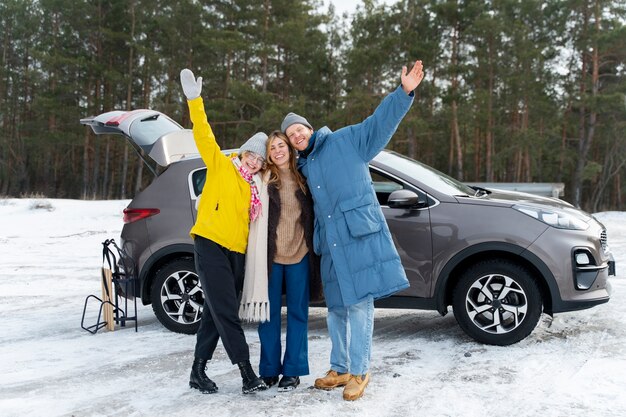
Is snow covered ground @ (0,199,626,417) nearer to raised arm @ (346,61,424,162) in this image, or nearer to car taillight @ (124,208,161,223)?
car taillight @ (124,208,161,223)

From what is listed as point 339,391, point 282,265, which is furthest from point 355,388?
point 282,265

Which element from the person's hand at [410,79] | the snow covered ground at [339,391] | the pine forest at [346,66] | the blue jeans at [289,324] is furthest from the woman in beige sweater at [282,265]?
the pine forest at [346,66]

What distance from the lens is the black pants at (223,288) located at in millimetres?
3795

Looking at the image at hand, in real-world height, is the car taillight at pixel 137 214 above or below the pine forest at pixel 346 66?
below

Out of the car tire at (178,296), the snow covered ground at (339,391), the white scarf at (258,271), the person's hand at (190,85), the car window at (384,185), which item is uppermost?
the person's hand at (190,85)

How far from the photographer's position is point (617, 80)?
1236 inches

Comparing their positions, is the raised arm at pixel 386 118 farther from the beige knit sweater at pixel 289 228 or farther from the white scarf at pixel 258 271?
the white scarf at pixel 258 271

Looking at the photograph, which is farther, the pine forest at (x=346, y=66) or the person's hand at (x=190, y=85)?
the pine forest at (x=346, y=66)

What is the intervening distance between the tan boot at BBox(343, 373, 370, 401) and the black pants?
0.71 m

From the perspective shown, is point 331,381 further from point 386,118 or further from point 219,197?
point 386,118

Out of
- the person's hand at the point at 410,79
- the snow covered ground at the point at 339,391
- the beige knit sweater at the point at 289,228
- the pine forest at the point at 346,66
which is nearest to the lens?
the person's hand at the point at 410,79

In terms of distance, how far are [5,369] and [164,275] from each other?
1524 mm

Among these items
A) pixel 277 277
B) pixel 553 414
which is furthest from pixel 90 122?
pixel 553 414

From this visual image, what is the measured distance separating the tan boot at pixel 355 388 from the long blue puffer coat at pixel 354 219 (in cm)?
51
